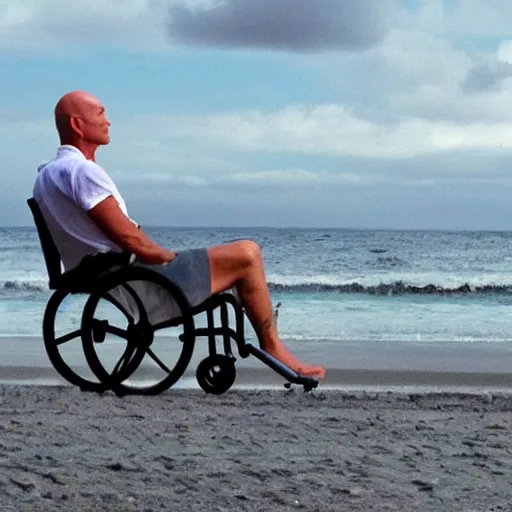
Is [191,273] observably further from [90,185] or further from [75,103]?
[75,103]

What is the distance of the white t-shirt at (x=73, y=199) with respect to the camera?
450 cm

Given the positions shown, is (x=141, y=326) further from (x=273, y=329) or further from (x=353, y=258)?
(x=353, y=258)

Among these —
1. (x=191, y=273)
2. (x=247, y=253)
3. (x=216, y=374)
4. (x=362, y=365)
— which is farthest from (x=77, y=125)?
(x=362, y=365)

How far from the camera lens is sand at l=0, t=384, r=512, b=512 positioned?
10.6 ft

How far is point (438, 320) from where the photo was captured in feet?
40.2

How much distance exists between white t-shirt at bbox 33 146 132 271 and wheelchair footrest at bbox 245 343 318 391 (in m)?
0.78

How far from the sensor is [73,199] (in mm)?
4578

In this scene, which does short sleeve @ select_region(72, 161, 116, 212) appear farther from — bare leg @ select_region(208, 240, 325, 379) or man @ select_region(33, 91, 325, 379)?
bare leg @ select_region(208, 240, 325, 379)

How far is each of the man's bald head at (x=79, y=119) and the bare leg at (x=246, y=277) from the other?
29.0 inches

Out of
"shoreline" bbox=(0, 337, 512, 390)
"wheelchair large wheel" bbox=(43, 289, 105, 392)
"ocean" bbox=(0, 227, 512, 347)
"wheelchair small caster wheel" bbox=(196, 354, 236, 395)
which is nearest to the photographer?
"wheelchair large wheel" bbox=(43, 289, 105, 392)

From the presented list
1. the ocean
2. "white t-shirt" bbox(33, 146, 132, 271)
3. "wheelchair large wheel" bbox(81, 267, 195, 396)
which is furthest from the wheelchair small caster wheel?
the ocean

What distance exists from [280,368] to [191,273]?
0.59 meters

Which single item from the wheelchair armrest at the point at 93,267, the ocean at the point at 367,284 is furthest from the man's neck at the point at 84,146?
the ocean at the point at 367,284

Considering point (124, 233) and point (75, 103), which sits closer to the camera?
point (124, 233)
